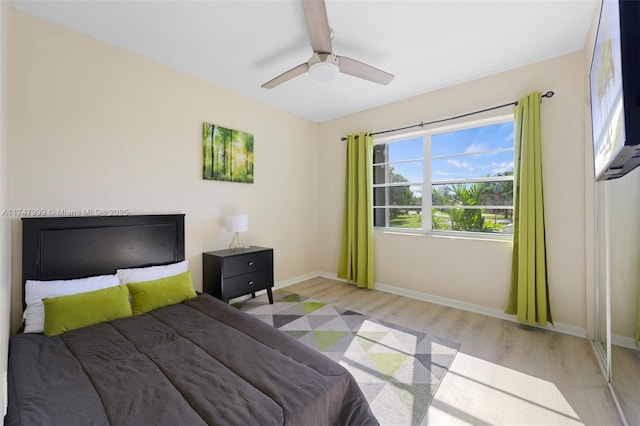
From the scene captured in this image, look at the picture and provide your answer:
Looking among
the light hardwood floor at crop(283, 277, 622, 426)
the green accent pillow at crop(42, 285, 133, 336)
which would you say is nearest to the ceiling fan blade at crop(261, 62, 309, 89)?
the green accent pillow at crop(42, 285, 133, 336)

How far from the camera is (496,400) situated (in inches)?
70.7

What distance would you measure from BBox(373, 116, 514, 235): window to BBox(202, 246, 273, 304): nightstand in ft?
5.85

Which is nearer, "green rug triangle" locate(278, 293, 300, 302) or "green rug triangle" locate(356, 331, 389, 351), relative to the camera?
"green rug triangle" locate(356, 331, 389, 351)

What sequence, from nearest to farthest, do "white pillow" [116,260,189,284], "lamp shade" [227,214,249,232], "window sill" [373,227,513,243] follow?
"white pillow" [116,260,189,284] < "window sill" [373,227,513,243] < "lamp shade" [227,214,249,232]

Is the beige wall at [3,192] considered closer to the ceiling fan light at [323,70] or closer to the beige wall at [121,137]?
the beige wall at [121,137]

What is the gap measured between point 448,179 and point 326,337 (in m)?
2.35

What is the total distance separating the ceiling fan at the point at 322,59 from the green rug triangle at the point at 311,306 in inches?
93.4

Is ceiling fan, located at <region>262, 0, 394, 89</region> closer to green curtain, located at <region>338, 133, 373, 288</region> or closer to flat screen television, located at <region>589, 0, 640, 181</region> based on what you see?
flat screen television, located at <region>589, 0, 640, 181</region>

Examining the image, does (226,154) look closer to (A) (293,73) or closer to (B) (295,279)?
(A) (293,73)

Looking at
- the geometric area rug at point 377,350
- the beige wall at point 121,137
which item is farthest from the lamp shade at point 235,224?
the geometric area rug at point 377,350

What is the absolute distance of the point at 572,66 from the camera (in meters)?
2.60

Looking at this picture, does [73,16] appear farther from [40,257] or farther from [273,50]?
[40,257]

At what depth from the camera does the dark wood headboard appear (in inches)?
83.9

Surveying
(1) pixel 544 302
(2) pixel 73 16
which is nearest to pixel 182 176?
(2) pixel 73 16
